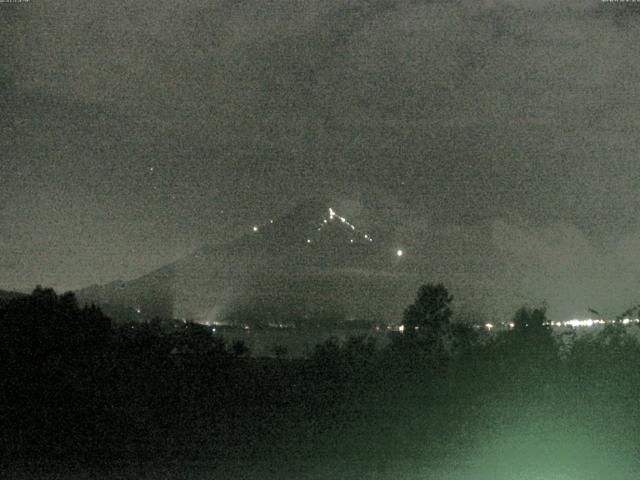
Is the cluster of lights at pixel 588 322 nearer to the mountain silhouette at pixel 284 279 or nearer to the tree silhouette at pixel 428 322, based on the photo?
the tree silhouette at pixel 428 322

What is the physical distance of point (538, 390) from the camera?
44.5 feet

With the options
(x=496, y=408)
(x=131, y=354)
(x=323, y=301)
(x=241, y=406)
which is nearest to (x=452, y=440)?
(x=496, y=408)

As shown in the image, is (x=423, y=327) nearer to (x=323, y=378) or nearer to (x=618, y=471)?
(x=323, y=378)

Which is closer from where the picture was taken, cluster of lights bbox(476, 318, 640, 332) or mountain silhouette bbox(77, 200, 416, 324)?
cluster of lights bbox(476, 318, 640, 332)

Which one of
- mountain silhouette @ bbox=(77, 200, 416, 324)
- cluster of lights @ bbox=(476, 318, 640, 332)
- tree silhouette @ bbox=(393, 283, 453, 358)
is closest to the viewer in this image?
cluster of lights @ bbox=(476, 318, 640, 332)

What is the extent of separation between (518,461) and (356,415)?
118 inches

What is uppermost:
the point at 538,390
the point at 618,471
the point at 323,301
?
the point at 323,301

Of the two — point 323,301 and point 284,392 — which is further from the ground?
point 323,301

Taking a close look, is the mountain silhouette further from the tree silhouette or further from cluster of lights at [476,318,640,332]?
cluster of lights at [476,318,640,332]

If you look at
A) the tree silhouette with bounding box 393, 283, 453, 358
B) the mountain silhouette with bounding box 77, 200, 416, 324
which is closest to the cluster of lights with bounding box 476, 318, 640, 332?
the tree silhouette with bounding box 393, 283, 453, 358

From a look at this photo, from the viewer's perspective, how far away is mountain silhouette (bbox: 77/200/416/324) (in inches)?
1276

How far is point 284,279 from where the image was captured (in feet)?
135

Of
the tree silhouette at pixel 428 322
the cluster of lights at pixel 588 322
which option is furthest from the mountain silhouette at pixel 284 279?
the cluster of lights at pixel 588 322

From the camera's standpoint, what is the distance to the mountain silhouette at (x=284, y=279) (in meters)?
32.4
